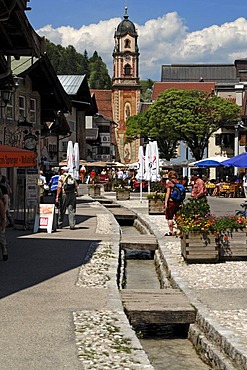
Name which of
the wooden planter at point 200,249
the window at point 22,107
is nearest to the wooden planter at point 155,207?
the window at point 22,107

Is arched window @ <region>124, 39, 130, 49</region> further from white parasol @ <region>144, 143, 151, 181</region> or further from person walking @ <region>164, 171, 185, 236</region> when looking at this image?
person walking @ <region>164, 171, 185, 236</region>

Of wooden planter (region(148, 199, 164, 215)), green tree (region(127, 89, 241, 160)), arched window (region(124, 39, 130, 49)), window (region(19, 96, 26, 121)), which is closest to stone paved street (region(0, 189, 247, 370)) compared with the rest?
wooden planter (region(148, 199, 164, 215))

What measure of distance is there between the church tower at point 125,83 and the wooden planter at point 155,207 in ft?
314

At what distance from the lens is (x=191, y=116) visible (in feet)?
220

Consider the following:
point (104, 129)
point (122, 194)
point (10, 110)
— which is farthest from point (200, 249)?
point (104, 129)

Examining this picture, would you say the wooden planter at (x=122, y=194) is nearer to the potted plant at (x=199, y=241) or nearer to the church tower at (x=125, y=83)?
the potted plant at (x=199, y=241)

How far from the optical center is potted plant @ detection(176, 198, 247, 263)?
535 inches

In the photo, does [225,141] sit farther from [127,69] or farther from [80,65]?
[80,65]

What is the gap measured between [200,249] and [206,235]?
1.04 feet

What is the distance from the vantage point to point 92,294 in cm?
1024

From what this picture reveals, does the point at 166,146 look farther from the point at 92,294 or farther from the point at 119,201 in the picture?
the point at 92,294

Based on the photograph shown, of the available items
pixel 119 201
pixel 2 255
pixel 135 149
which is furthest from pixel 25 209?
pixel 135 149

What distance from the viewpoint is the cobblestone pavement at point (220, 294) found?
7721mm

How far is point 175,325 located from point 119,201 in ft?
92.7
